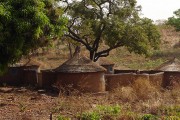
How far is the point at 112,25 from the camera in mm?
27469

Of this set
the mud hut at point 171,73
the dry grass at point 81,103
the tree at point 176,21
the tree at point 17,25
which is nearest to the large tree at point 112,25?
the mud hut at point 171,73

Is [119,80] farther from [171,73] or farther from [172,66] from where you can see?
[172,66]

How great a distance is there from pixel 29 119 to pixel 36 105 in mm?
4021

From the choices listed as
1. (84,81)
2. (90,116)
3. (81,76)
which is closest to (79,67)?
(81,76)

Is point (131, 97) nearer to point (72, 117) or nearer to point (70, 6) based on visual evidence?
point (72, 117)

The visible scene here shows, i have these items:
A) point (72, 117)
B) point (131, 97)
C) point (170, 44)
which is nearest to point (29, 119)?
point (72, 117)

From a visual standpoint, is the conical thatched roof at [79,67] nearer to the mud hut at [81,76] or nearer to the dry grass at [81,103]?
the mud hut at [81,76]

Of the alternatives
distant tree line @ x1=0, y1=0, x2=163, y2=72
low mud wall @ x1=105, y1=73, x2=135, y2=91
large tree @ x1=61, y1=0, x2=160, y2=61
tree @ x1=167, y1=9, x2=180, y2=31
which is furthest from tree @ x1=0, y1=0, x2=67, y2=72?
tree @ x1=167, y1=9, x2=180, y2=31

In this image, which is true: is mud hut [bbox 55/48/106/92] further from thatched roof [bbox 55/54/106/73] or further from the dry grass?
the dry grass

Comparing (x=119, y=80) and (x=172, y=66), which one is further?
(x=172, y=66)

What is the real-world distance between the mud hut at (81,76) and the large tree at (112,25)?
15.3ft

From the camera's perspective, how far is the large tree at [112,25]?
2750 centimetres

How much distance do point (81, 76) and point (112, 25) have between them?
612cm

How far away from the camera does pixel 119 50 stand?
52594 millimetres
